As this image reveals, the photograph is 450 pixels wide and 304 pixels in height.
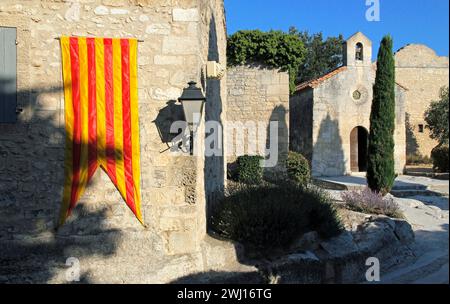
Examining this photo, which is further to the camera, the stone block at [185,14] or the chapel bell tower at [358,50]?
the chapel bell tower at [358,50]

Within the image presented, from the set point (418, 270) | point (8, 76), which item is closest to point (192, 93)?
point (8, 76)

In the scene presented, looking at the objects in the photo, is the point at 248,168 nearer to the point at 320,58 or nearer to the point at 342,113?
the point at 342,113

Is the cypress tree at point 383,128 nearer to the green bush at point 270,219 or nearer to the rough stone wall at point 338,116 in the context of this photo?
the rough stone wall at point 338,116

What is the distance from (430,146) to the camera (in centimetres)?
2298

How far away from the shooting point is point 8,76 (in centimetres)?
452

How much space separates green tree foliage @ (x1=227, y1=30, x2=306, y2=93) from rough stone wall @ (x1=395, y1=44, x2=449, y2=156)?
1391cm

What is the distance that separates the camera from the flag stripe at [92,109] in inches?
181

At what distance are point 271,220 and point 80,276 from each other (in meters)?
2.44

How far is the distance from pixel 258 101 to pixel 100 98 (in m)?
8.40

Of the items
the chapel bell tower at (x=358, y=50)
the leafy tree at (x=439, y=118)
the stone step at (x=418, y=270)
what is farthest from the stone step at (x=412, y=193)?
the leafy tree at (x=439, y=118)

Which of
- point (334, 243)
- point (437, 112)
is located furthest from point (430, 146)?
point (334, 243)

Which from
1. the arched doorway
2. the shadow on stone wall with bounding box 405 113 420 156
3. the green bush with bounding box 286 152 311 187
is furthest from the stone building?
the shadow on stone wall with bounding box 405 113 420 156
